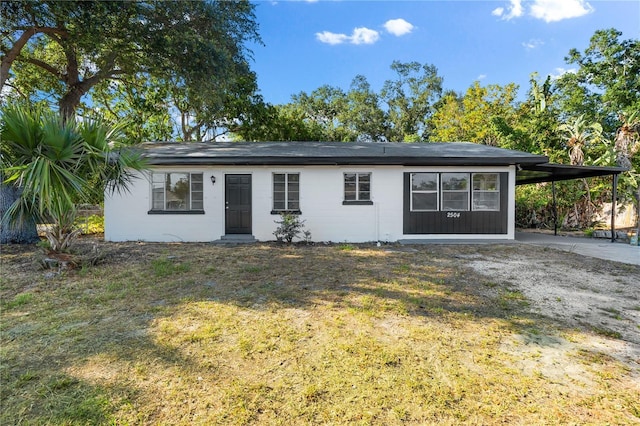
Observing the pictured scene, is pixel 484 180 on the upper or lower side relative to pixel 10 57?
lower

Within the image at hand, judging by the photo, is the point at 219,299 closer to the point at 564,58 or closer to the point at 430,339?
the point at 430,339

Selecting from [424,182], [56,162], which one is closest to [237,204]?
[56,162]

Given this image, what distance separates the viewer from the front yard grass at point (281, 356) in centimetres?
220

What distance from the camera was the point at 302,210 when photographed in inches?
384

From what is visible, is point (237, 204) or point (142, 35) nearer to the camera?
point (142, 35)

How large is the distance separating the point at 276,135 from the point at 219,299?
16.5 metres

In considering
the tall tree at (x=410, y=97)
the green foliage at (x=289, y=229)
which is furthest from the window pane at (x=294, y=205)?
the tall tree at (x=410, y=97)

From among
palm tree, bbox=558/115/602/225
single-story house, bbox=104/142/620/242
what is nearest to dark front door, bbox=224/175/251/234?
single-story house, bbox=104/142/620/242

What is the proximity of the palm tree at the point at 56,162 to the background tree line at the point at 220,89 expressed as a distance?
97 cm

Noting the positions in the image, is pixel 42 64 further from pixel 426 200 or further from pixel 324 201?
pixel 426 200

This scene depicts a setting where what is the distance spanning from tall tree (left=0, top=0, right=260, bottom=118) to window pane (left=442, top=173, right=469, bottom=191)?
25.3ft

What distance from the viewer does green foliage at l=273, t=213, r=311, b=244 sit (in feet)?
30.2

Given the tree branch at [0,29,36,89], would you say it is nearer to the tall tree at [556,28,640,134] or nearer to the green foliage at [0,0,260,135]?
the green foliage at [0,0,260,135]

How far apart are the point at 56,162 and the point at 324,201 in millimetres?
6511
